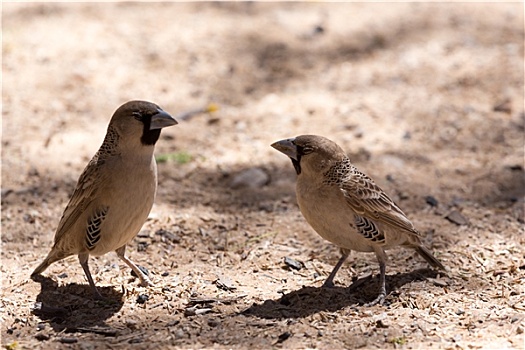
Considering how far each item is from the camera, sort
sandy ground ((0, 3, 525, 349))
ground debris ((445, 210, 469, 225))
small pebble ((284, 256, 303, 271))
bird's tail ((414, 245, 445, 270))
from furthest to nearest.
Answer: ground debris ((445, 210, 469, 225))
small pebble ((284, 256, 303, 271))
bird's tail ((414, 245, 445, 270))
sandy ground ((0, 3, 525, 349))

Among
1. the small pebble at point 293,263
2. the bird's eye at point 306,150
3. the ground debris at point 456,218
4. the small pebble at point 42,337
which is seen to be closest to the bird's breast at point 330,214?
the bird's eye at point 306,150

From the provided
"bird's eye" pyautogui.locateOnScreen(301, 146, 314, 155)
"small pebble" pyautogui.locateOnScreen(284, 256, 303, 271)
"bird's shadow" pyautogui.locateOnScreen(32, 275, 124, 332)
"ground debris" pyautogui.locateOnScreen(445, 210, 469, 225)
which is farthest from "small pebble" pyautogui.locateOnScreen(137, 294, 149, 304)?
"ground debris" pyautogui.locateOnScreen(445, 210, 469, 225)

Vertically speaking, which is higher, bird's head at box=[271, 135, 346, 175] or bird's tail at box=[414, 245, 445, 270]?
bird's head at box=[271, 135, 346, 175]

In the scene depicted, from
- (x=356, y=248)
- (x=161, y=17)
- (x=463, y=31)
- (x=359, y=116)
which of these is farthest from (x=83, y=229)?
(x=463, y=31)

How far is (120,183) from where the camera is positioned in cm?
562

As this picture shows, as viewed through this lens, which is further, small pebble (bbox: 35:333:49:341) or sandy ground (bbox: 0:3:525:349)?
sandy ground (bbox: 0:3:525:349)

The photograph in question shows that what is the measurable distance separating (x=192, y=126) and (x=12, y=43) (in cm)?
325

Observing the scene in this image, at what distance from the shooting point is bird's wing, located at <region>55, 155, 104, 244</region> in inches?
226

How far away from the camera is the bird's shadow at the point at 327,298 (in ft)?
18.1

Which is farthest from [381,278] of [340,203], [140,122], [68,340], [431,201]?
[68,340]

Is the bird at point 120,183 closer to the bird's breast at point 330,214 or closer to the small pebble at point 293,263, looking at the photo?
the bird's breast at point 330,214

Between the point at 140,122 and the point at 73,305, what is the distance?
1.50m

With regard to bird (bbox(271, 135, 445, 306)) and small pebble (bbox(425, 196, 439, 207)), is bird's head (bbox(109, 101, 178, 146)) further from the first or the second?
small pebble (bbox(425, 196, 439, 207))

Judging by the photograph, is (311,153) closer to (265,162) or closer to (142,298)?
(142,298)
